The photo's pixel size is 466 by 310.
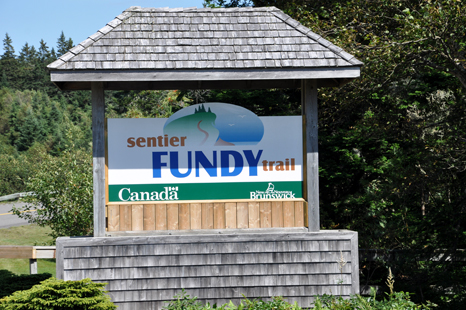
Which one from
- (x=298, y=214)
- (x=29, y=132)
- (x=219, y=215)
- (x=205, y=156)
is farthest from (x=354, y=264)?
(x=29, y=132)

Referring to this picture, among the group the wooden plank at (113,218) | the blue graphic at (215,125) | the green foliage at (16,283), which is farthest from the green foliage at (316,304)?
the green foliage at (16,283)

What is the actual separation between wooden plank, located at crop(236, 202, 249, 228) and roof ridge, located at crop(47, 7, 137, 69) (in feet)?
9.83

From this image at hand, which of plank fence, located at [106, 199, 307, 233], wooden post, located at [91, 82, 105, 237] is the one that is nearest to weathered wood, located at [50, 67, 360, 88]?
wooden post, located at [91, 82, 105, 237]

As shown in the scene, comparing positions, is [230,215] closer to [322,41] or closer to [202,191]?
[202,191]

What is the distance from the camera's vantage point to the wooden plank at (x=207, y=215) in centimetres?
577

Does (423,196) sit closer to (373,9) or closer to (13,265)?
(373,9)

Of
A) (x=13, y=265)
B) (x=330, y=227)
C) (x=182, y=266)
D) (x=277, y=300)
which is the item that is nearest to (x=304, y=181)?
(x=277, y=300)

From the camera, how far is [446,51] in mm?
7074

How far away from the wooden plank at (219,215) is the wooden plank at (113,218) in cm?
134

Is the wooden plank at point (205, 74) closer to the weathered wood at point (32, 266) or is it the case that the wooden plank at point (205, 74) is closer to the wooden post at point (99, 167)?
the wooden post at point (99, 167)

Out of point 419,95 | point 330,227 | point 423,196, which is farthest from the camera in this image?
point 330,227

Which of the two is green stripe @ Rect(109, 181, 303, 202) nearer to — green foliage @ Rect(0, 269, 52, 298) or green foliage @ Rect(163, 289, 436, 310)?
green foliage @ Rect(163, 289, 436, 310)

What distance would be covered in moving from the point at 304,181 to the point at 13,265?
992cm

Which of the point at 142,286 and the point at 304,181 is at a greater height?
the point at 304,181
